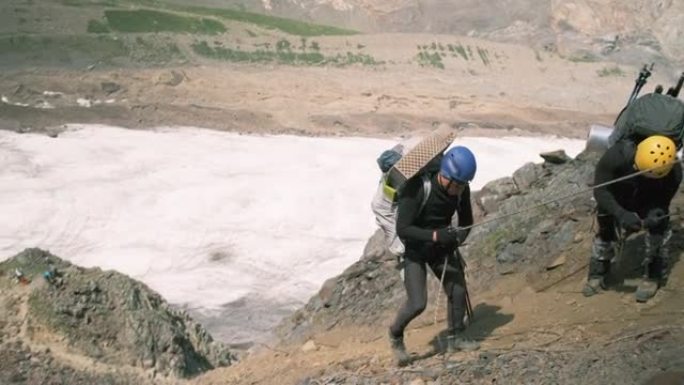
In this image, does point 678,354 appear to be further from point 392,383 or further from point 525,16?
point 525,16

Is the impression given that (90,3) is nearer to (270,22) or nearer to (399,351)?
(270,22)

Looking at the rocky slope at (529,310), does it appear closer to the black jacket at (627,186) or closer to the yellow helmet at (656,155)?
the black jacket at (627,186)

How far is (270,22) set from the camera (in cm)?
5069

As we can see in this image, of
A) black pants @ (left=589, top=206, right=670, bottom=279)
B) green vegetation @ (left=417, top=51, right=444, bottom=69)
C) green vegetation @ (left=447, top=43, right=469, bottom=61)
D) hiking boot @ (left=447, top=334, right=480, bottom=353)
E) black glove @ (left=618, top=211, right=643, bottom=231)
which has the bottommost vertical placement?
green vegetation @ (left=417, top=51, right=444, bottom=69)

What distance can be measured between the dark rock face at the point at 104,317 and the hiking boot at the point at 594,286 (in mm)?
5262

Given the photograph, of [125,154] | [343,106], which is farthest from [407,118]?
[125,154]

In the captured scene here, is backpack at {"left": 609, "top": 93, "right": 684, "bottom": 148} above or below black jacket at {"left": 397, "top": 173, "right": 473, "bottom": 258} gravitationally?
above

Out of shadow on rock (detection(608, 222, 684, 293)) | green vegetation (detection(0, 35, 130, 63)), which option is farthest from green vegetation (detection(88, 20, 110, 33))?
shadow on rock (detection(608, 222, 684, 293))

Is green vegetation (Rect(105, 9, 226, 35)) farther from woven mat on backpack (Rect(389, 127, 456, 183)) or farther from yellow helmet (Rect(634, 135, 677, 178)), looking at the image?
yellow helmet (Rect(634, 135, 677, 178))

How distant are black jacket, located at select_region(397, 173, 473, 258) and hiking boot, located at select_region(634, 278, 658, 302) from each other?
2.06m

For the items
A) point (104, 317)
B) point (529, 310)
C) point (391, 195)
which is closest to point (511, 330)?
point (529, 310)

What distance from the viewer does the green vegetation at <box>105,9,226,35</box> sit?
1724 inches

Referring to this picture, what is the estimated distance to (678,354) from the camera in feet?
20.1

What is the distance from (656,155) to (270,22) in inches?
1803
